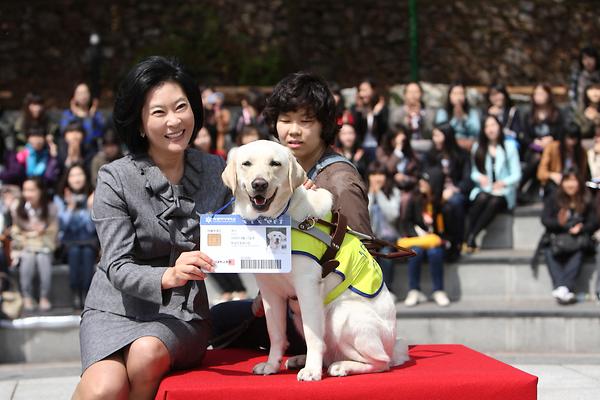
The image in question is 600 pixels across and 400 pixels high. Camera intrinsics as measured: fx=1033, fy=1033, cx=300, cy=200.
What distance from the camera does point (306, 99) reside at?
13.6ft

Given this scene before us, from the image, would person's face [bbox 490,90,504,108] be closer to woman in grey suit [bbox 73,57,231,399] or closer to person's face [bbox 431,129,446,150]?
person's face [bbox 431,129,446,150]

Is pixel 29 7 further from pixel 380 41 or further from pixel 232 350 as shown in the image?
pixel 232 350

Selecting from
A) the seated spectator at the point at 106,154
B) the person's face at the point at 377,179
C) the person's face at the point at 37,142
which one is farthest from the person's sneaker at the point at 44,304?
the person's face at the point at 377,179

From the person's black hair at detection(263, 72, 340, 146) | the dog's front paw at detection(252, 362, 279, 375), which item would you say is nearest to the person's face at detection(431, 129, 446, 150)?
the person's black hair at detection(263, 72, 340, 146)

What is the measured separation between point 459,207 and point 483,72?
904cm

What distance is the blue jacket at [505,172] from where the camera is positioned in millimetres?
9062

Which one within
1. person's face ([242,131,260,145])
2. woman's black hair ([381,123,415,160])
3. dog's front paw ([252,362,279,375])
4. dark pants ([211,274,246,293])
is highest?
person's face ([242,131,260,145])

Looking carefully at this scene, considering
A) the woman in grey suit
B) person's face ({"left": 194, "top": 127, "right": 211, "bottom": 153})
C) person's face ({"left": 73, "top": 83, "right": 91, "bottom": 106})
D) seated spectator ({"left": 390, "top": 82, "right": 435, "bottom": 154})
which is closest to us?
the woman in grey suit

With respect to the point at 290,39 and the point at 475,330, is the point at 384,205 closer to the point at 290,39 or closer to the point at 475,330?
the point at 475,330

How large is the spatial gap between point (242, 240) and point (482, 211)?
582 centimetres

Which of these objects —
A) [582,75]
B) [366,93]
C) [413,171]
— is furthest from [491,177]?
[582,75]

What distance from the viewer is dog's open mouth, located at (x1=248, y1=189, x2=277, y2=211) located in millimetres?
3359

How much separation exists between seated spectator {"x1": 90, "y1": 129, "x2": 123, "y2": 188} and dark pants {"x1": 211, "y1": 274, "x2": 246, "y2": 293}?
5.55ft

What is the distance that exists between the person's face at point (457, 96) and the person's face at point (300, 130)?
20.5 feet
